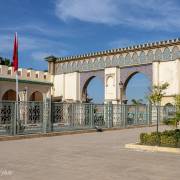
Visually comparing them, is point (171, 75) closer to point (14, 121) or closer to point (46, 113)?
point (46, 113)

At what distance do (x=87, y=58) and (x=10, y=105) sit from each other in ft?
71.9

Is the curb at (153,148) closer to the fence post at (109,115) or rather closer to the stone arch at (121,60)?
the fence post at (109,115)

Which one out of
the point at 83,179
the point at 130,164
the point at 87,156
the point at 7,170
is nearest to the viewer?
the point at 83,179

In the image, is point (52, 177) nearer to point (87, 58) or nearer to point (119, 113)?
point (119, 113)

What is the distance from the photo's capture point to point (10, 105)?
54.7ft

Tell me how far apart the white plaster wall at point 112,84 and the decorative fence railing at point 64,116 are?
6995 mm

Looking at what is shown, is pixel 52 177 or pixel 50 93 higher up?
pixel 50 93

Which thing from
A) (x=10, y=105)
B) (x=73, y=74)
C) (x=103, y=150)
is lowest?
(x=103, y=150)

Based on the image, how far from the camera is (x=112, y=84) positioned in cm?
3478

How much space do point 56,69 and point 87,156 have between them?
3100 centimetres

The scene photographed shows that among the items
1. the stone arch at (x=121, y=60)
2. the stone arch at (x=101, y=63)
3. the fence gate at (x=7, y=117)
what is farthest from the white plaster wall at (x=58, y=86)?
the fence gate at (x=7, y=117)

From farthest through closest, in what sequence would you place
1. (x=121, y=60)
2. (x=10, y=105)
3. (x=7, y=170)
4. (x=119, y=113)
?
(x=121, y=60), (x=119, y=113), (x=10, y=105), (x=7, y=170)

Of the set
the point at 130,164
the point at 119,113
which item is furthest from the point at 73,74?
the point at 130,164

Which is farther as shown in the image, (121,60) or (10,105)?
(121,60)
